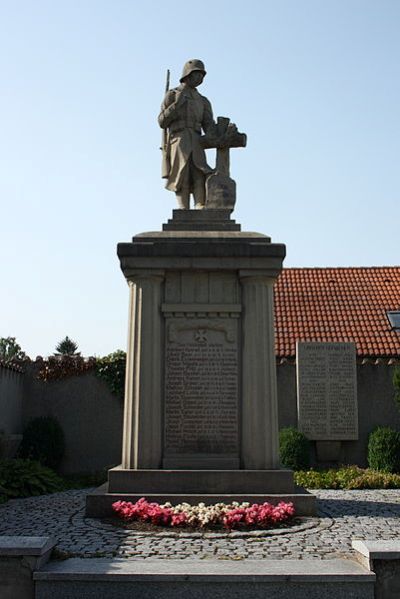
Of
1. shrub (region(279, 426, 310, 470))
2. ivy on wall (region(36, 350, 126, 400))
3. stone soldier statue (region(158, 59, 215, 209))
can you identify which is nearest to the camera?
stone soldier statue (region(158, 59, 215, 209))

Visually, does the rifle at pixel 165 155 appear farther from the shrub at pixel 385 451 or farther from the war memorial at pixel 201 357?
the shrub at pixel 385 451

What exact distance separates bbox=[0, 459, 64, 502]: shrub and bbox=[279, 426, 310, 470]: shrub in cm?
543

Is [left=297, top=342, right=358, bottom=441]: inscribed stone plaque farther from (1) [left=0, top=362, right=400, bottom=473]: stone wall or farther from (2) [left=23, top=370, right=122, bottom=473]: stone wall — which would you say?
(2) [left=23, top=370, right=122, bottom=473]: stone wall

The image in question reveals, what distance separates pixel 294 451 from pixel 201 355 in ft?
24.2

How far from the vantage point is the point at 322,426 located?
1692 centimetres

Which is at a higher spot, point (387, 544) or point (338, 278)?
point (338, 278)

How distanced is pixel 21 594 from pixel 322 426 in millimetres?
12579

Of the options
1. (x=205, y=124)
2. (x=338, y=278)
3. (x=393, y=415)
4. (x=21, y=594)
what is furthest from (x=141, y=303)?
(x=338, y=278)

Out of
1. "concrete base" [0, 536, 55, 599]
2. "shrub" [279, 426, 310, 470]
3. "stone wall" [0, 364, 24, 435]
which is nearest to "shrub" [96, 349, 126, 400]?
"stone wall" [0, 364, 24, 435]

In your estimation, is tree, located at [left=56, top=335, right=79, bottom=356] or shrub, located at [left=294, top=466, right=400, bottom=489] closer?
shrub, located at [left=294, top=466, right=400, bottom=489]

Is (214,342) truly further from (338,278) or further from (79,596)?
(338,278)

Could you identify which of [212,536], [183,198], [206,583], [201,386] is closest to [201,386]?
[201,386]

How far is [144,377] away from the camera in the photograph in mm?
9367

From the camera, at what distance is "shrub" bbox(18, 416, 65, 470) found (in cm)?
1659
